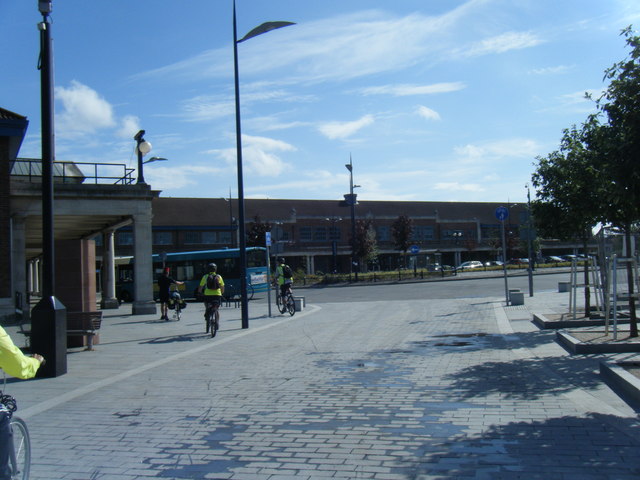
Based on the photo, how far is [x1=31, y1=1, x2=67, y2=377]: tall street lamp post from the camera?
9.33m

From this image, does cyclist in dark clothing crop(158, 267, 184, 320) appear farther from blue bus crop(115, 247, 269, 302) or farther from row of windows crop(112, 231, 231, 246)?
row of windows crop(112, 231, 231, 246)

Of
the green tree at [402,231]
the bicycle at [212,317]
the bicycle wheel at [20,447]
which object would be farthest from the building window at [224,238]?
the bicycle wheel at [20,447]

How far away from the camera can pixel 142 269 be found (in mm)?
23875

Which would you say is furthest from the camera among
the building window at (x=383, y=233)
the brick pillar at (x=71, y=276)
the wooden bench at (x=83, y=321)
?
the building window at (x=383, y=233)

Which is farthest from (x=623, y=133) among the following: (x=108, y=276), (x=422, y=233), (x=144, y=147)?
(x=422, y=233)

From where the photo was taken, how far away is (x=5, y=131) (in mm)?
20516

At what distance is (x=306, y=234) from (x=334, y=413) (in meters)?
70.2

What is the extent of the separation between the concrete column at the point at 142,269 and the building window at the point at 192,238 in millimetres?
48190

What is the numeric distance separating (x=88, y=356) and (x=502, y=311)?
12.7m

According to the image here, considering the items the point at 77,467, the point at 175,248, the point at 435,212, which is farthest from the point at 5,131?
the point at 435,212

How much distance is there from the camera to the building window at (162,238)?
70.1 m

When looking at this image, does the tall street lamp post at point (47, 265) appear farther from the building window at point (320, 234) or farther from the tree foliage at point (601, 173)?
the building window at point (320, 234)

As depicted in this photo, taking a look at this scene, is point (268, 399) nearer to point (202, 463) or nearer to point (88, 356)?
point (202, 463)

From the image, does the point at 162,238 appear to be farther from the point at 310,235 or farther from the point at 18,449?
the point at 18,449
